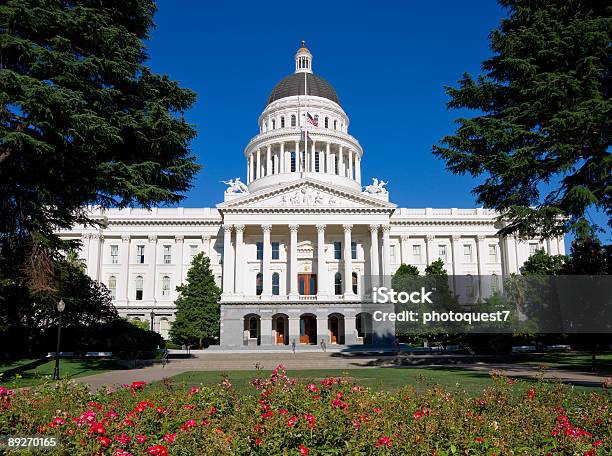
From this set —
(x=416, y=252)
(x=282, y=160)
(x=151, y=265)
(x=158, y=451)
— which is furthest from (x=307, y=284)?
(x=158, y=451)

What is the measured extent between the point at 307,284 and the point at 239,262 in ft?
26.5

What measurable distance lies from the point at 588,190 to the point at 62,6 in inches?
819

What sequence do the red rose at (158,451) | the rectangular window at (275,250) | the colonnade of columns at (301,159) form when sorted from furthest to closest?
the colonnade of columns at (301,159)
the rectangular window at (275,250)
the red rose at (158,451)

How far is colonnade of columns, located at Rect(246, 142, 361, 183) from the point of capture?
227 ft

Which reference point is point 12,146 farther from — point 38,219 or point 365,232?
point 365,232

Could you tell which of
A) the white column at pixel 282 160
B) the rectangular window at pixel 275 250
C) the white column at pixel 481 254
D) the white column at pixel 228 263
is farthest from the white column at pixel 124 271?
the white column at pixel 481 254

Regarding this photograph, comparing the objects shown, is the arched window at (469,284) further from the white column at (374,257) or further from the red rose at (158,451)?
the red rose at (158,451)

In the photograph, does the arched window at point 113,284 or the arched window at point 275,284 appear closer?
the arched window at point 275,284

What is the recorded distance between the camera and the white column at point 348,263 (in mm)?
53188

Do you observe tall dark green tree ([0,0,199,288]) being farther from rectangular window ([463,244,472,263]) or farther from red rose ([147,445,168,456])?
rectangular window ([463,244,472,263])

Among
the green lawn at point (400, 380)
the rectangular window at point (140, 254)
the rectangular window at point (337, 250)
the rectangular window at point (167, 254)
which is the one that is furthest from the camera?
the rectangular window at point (140, 254)

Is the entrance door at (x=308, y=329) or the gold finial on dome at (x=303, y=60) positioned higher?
the gold finial on dome at (x=303, y=60)

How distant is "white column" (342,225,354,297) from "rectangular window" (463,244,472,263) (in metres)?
20.0

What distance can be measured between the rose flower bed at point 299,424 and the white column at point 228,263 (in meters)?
44.0
